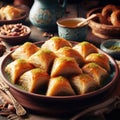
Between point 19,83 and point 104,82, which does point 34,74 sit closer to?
point 19,83

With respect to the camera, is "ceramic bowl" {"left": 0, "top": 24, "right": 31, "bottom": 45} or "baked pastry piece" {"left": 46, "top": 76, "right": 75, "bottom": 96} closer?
"baked pastry piece" {"left": 46, "top": 76, "right": 75, "bottom": 96}

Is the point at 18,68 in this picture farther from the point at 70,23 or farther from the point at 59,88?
the point at 70,23

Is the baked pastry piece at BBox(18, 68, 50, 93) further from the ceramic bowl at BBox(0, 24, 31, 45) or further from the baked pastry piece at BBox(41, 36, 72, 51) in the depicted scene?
the ceramic bowl at BBox(0, 24, 31, 45)

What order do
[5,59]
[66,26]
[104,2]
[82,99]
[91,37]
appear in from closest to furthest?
[82,99] → [5,59] → [66,26] → [91,37] → [104,2]

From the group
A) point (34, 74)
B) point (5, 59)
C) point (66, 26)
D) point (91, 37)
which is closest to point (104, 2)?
point (91, 37)

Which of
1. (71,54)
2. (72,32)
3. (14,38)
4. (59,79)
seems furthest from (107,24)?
(59,79)

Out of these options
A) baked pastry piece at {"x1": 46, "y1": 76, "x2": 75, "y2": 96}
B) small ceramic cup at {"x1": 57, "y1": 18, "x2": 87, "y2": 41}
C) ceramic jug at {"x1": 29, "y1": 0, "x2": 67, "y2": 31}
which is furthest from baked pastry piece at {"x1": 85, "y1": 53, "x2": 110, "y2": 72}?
ceramic jug at {"x1": 29, "y1": 0, "x2": 67, "y2": 31}
